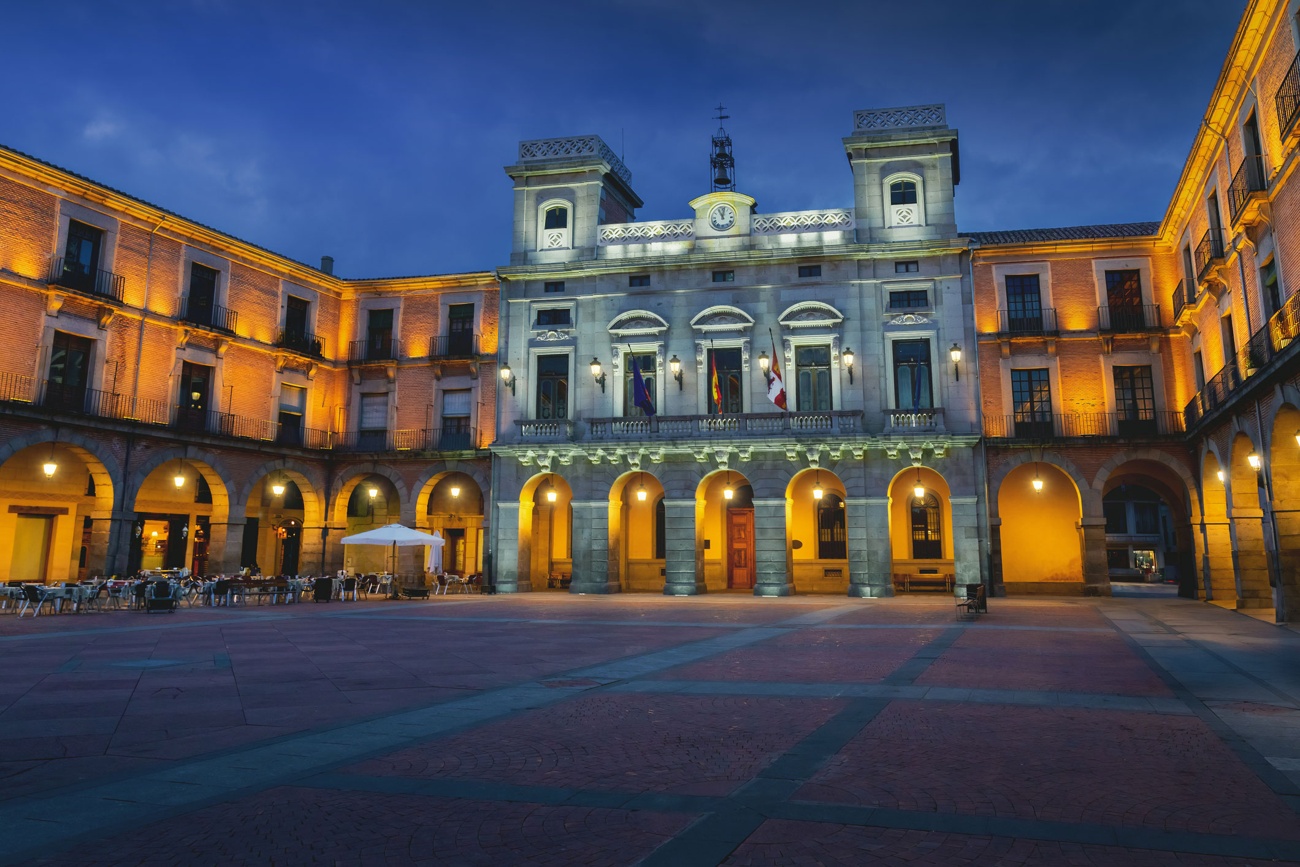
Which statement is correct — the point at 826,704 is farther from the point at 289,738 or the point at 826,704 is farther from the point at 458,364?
the point at 458,364

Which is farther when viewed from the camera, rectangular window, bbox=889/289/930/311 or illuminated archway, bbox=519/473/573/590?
illuminated archway, bbox=519/473/573/590

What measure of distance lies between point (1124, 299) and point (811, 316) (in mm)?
11468

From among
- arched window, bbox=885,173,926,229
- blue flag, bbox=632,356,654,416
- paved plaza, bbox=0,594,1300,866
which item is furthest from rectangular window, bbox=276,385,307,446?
arched window, bbox=885,173,926,229

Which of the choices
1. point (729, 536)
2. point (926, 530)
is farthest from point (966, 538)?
point (729, 536)

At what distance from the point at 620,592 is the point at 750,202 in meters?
15.7

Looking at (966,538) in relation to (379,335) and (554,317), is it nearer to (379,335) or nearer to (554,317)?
(554,317)

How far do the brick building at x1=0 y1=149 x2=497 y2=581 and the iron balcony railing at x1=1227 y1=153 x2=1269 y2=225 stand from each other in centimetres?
2528

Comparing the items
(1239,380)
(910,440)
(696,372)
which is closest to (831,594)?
(910,440)

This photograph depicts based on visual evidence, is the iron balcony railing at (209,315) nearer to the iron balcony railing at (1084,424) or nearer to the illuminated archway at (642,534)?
the illuminated archway at (642,534)

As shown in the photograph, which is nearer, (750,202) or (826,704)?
(826,704)

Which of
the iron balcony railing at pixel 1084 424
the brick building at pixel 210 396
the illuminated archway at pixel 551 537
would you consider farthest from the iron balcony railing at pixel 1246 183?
the brick building at pixel 210 396

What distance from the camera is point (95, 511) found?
1050 inches

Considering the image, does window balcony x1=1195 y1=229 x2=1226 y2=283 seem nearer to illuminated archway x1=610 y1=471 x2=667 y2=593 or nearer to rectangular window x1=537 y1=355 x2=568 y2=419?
illuminated archway x1=610 y1=471 x2=667 y2=593

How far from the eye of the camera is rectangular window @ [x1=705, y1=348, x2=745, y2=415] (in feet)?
103
